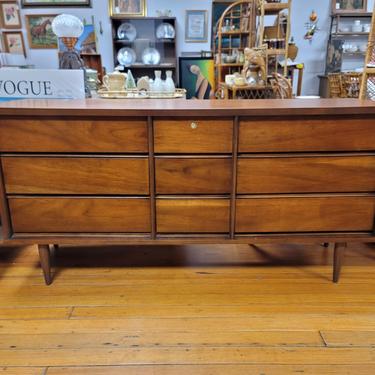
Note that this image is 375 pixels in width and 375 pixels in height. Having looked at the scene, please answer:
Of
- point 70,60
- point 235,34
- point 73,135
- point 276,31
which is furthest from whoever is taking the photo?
point 235,34

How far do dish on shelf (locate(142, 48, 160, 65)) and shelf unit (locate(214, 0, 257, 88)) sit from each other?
3.51ft

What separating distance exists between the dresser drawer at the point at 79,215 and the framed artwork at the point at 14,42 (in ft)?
17.3

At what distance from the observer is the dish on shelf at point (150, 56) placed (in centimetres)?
546

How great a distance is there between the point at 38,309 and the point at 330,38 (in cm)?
590

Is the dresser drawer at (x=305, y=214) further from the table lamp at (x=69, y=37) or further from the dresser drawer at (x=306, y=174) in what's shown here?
the table lamp at (x=69, y=37)

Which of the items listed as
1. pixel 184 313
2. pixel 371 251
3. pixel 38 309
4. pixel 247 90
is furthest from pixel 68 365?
pixel 247 90

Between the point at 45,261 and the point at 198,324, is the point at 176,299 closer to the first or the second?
the point at 198,324

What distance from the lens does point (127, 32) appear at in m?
5.50

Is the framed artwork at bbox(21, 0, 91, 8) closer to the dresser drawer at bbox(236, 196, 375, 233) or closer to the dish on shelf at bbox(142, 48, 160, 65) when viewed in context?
the dish on shelf at bbox(142, 48, 160, 65)

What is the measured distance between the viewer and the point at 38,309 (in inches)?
60.1

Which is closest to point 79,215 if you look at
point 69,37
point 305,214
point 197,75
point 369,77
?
point 305,214

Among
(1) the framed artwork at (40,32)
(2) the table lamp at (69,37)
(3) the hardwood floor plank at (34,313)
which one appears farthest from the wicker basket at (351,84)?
(1) the framed artwork at (40,32)

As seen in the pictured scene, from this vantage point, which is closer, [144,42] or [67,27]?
[67,27]

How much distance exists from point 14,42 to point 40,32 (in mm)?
468
